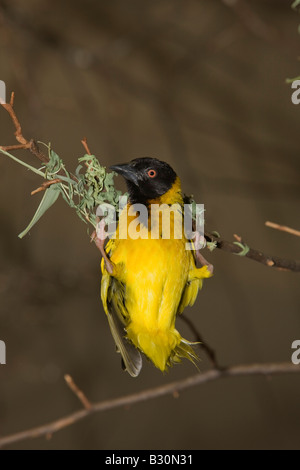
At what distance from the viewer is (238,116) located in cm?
194

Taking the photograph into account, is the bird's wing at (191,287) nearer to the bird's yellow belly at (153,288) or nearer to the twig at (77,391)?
the bird's yellow belly at (153,288)

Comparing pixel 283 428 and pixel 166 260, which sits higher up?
pixel 283 428

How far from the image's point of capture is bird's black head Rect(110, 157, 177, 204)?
559 mm

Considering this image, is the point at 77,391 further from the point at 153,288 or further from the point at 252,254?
the point at 252,254

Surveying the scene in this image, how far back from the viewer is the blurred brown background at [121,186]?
1.78 meters

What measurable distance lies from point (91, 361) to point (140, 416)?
29 centimetres

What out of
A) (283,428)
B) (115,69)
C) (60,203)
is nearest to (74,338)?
(60,203)

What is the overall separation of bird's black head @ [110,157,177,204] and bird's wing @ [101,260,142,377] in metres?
0.10

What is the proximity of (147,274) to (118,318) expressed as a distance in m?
0.07

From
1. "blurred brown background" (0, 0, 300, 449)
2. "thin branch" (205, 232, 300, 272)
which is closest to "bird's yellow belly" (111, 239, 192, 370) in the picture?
"thin branch" (205, 232, 300, 272)

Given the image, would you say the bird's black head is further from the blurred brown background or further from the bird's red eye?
the blurred brown background

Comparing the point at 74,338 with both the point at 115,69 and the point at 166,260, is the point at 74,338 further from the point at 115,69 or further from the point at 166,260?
the point at 166,260

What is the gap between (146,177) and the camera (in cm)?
56

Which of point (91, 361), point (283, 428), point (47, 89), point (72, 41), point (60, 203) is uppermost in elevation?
point (72, 41)
